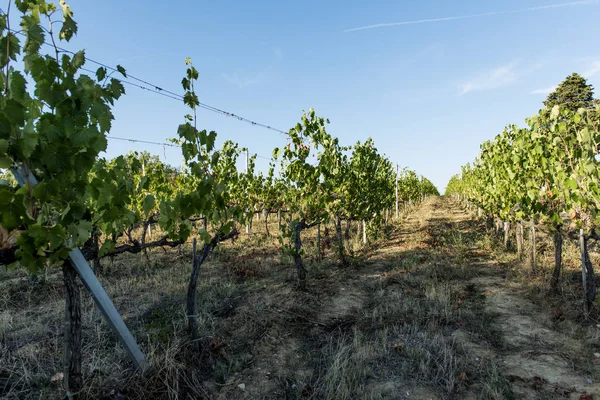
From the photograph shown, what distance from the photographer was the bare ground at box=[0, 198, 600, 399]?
12.0 ft

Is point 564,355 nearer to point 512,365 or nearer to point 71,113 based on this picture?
point 512,365

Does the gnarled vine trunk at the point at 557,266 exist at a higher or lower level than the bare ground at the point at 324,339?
higher

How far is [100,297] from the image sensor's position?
3.19 meters

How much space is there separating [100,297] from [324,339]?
3169 mm

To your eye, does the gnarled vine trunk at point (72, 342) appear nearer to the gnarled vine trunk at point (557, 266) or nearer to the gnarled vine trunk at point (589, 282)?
the gnarled vine trunk at point (589, 282)

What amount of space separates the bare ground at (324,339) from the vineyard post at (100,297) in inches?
9.6

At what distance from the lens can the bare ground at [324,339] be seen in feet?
12.0

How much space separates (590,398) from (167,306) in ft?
19.9

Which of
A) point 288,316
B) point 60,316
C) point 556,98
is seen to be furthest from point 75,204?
point 556,98

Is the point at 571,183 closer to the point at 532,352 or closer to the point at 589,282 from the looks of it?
the point at 589,282

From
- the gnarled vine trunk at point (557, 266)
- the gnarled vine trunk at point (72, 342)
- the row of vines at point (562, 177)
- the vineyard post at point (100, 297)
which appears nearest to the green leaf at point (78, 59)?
the vineyard post at point (100, 297)

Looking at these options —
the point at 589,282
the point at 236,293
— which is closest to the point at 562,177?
the point at 589,282

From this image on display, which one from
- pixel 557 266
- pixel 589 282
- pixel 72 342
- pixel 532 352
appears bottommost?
pixel 532 352

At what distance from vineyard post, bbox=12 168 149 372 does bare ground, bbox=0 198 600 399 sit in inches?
9.6
